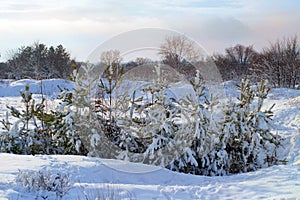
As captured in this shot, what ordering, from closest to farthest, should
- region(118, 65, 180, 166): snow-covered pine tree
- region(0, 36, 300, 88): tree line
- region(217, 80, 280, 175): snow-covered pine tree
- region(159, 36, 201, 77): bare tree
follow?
region(118, 65, 180, 166): snow-covered pine tree, region(217, 80, 280, 175): snow-covered pine tree, region(159, 36, 201, 77): bare tree, region(0, 36, 300, 88): tree line

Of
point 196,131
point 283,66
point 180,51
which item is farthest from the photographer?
point 283,66

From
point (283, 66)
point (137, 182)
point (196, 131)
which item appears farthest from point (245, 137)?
point (283, 66)

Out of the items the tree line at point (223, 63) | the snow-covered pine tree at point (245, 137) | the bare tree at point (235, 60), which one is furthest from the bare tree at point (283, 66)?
the snow-covered pine tree at point (245, 137)

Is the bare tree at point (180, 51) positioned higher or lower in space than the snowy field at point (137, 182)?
higher

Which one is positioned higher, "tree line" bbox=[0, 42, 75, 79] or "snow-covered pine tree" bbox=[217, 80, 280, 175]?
"tree line" bbox=[0, 42, 75, 79]

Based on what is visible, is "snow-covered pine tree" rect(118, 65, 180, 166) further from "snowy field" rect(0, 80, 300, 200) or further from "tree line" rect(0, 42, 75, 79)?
"tree line" rect(0, 42, 75, 79)

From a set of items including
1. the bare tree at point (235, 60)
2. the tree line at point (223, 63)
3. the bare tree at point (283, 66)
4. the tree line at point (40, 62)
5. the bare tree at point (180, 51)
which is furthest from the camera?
the tree line at point (40, 62)

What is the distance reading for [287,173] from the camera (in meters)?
4.90

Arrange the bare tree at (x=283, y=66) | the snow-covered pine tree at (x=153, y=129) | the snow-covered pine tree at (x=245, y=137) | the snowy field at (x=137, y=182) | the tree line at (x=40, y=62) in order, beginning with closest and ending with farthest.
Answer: the snowy field at (x=137, y=182) < the snow-covered pine tree at (x=153, y=129) < the snow-covered pine tree at (x=245, y=137) < the bare tree at (x=283, y=66) < the tree line at (x=40, y=62)

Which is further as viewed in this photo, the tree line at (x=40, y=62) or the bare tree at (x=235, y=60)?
the tree line at (x=40, y=62)

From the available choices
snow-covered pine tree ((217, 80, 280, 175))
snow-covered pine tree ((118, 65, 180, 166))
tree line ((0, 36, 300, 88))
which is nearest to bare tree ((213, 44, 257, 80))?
tree line ((0, 36, 300, 88))

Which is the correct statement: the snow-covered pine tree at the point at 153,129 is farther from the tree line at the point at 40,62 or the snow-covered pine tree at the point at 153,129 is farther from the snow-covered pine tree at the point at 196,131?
the tree line at the point at 40,62

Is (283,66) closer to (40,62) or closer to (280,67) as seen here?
(280,67)

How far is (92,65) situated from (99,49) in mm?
381
